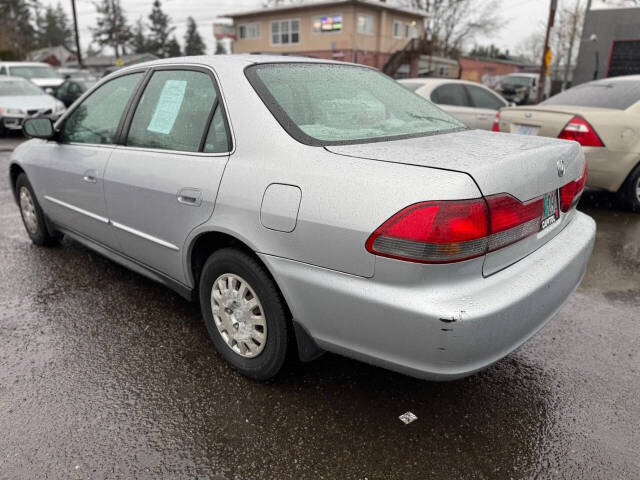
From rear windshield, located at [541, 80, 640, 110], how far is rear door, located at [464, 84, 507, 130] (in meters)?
1.66

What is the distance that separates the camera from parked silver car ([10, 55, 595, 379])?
6.37 ft

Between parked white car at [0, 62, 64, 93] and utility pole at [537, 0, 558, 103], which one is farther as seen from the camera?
parked white car at [0, 62, 64, 93]

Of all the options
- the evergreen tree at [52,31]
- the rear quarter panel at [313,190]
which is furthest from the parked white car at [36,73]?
the evergreen tree at [52,31]

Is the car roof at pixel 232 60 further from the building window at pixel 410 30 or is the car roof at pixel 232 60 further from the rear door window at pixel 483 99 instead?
the building window at pixel 410 30

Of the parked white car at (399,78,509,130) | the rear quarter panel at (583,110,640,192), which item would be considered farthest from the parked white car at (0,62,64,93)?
the rear quarter panel at (583,110,640,192)

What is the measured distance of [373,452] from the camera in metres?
2.21

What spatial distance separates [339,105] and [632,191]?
Result: 4800mm

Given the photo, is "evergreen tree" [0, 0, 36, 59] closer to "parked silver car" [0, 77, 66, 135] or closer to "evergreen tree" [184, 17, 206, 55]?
"evergreen tree" [184, 17, 206, 55]

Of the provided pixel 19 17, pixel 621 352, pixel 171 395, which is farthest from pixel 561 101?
pixel 19 17

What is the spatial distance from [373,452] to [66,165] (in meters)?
3.00

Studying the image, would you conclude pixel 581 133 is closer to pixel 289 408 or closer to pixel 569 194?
pixel 569 194

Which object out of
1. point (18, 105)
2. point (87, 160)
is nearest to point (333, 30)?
point (18, 105)

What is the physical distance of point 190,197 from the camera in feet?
8.77

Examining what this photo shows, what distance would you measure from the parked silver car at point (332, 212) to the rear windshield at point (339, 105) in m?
0.01
